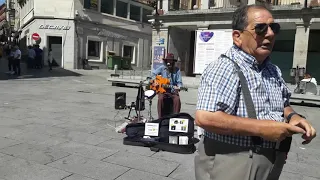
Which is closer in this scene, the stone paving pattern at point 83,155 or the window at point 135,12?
the stone paving pattern at point 83,155

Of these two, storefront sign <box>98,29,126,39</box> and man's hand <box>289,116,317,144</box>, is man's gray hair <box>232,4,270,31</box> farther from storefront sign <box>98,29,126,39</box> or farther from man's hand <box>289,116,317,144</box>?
storefront sign <box>98,29,126,39</box>

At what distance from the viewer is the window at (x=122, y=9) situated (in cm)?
3045

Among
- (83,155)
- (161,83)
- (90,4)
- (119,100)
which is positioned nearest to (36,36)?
(90,4)

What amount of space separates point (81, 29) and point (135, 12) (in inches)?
329

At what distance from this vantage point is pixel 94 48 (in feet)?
91.7

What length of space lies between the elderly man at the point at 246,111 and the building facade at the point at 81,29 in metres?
25.4

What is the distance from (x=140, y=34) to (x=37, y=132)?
2800 centimetres

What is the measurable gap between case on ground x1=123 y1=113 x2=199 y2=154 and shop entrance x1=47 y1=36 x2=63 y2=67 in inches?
889

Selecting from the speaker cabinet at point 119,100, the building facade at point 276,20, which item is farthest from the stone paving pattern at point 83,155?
the building facade at point 276,20

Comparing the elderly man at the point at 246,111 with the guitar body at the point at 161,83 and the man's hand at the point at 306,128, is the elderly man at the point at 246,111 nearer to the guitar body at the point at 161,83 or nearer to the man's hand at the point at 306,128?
the man's hand at the point at 306,128

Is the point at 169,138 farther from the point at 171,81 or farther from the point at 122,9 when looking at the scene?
the point at 122,9

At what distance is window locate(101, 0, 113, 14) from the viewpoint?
93.9 ft

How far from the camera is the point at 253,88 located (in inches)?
64.1

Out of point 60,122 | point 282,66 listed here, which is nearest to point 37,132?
point 60,122
